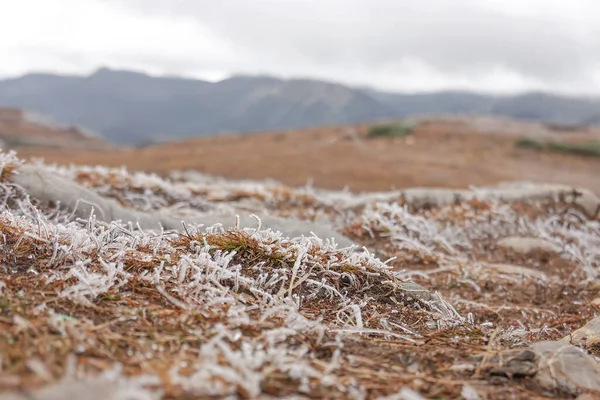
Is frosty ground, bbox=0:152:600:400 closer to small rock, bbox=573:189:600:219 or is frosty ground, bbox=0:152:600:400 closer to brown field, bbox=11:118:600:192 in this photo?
small rock, bbox=573:189:600:219

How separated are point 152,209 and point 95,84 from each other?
198071 millimetres

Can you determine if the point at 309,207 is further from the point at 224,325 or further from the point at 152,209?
the point at 224,325

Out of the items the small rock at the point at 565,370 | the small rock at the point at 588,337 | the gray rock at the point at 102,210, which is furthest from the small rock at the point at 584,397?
the gray rock at the point at 102,210

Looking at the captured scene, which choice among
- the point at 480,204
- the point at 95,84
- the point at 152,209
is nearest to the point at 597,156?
the point at 480,204

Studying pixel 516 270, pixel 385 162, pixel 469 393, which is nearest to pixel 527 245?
pixel 516 270

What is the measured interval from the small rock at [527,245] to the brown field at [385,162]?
25.3ft

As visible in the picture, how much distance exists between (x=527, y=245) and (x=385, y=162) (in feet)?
40.3

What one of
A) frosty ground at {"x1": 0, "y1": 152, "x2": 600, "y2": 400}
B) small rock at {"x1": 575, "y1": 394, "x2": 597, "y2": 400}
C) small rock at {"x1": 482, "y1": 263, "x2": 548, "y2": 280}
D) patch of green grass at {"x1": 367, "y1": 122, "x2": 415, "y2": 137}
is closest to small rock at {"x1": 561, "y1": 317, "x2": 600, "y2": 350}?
frosty ground at {"x1": 0, "y1": 152, "x2": 600, "y2": 400}

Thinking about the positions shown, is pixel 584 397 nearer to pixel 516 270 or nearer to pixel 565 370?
pixel 565 370

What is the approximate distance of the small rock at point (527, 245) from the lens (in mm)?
4699

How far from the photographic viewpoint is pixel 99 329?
1427mm

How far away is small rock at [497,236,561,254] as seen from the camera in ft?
15.4

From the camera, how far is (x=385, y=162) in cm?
1691

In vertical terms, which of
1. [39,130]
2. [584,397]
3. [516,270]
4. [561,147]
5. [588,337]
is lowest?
[39,130]
